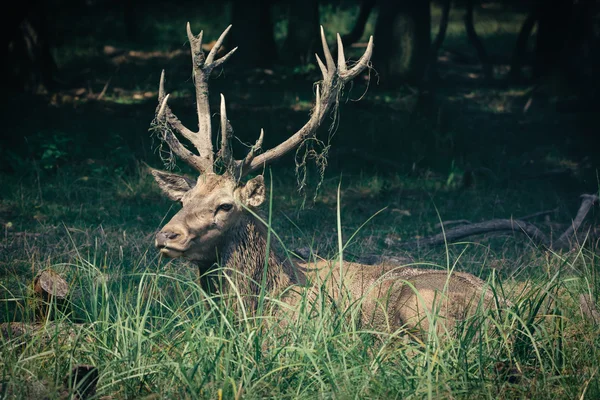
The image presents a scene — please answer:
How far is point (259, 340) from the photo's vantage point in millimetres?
4000

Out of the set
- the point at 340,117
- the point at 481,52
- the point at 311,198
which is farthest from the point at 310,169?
the point at 481,52

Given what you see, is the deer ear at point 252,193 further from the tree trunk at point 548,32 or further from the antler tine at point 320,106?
the tree trunk at point 548,32

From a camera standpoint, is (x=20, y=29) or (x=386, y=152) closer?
(x=386, y=152)

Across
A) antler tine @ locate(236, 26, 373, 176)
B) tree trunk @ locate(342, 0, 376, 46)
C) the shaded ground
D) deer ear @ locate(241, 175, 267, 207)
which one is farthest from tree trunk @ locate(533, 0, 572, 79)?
deer ear @ locate(241, 175, 267, 207)

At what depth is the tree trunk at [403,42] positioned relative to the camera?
514 inches

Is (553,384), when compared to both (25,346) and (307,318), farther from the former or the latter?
(25,346)

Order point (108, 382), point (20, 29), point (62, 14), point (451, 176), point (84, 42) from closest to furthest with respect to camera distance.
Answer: point (108, 382) < point (451, 176) < point (20, 29) < point (84, 42) < point (62, 14)

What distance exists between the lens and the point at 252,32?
14.3 meters

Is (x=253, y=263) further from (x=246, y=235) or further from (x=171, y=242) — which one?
(x=171, y=242)

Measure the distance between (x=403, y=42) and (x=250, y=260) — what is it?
8.71m

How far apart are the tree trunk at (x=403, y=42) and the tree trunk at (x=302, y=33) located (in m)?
1.70

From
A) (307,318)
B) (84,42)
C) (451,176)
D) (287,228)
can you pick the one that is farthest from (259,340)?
(84,42)

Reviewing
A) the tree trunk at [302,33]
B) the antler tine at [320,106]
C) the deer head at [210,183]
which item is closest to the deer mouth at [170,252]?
the deer head at [210,183]

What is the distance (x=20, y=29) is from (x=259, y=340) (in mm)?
9498
